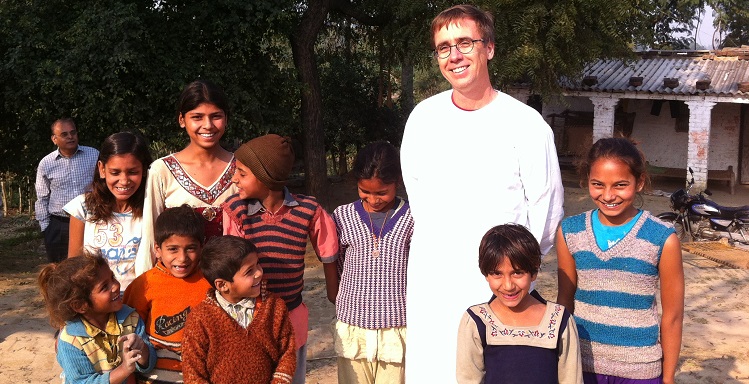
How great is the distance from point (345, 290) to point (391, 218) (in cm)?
37

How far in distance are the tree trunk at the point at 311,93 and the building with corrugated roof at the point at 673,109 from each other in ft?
19.2

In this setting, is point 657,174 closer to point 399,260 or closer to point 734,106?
point 734,106

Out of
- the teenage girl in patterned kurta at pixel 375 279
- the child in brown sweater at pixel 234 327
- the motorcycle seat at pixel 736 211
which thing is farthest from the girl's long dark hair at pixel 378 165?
the motorcycle seat at pixel 736 211

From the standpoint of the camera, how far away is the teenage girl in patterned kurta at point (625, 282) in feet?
8.13

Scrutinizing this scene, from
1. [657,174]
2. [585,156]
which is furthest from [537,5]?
[657,174]

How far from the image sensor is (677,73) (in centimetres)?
1628

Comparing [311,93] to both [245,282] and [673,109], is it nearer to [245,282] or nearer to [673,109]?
[245,282]

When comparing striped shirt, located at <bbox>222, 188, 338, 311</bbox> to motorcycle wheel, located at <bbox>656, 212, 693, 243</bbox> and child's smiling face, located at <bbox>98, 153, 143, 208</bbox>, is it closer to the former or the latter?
child's smiling face, located at <bbox>98, 153, 143, 208</bbox>

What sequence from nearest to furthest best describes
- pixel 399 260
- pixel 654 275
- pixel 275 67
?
pixel 654 275 < pixel 399 260 < pixel 275 67

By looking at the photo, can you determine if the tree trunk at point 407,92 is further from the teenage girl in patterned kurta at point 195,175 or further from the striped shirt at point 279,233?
the striped shirt at point 279,233

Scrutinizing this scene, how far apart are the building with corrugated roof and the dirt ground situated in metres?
6.26

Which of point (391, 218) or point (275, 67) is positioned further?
point (275, 67)

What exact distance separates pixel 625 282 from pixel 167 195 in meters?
1.91

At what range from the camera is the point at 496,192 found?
2619 millimetres
